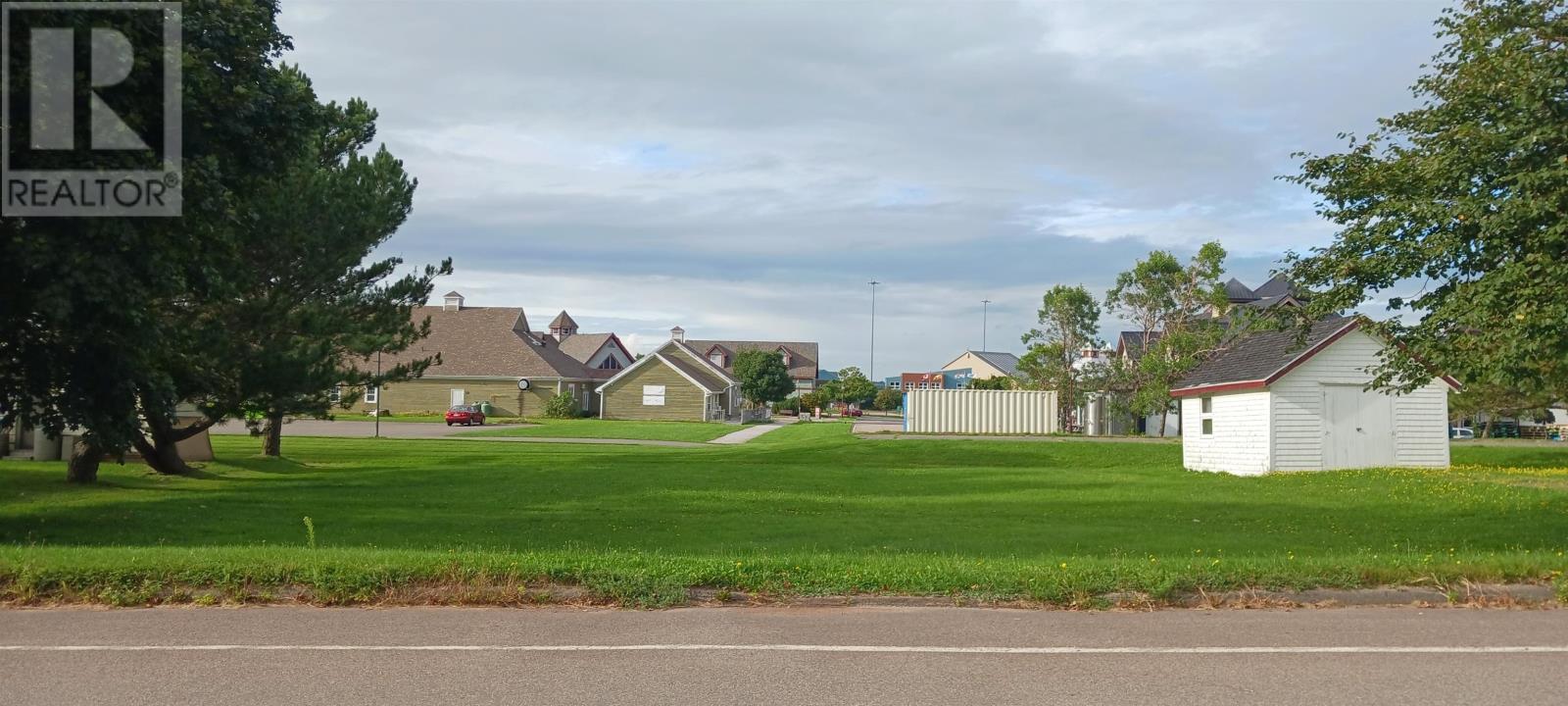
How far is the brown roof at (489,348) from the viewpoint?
7050 cm

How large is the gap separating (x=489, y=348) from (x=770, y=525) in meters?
59.1

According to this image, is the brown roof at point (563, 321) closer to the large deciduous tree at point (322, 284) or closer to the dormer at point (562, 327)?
the dormer at point (562, 327)

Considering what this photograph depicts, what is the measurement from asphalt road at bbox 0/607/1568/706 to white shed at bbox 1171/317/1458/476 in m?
19.7

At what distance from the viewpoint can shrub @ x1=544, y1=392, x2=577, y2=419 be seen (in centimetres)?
6812

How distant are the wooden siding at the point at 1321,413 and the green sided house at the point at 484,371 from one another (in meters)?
50.9

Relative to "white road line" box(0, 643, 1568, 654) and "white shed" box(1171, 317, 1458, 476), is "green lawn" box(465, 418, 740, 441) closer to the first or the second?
"white shed" box(1171, 317, 1458, 476)

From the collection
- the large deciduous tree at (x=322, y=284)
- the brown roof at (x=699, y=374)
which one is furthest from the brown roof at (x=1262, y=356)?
the brown roof at (x=699, y=374)

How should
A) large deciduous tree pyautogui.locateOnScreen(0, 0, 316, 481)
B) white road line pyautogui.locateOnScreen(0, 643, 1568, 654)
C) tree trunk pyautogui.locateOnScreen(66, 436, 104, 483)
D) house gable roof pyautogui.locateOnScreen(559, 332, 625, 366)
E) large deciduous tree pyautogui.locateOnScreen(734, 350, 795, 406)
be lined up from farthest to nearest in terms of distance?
house gable roof pyautogui.locateOnScreen(559, 332, 625, 366)
large deciduous tree pyautogui.locateOnScreen(734, 350, 795, 406)
tree trunk pyautogui.locateOnScreen(66, 436, 104, 483)
large deciduous tree pyautogui.locateOnScreen(0, 0, 316, 481)
white road line pyautogui.locateOnScreen(0, 643, 1568, 654)

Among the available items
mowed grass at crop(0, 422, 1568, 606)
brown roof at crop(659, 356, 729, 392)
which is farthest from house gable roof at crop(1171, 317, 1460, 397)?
brown roof at crop(659, 356, 729, 392)

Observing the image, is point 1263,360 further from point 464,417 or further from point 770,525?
point 464,417

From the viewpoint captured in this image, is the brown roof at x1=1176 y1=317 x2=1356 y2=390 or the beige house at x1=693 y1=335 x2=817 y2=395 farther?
the beige house at x1=693 y1=335 x2=817 y2=395

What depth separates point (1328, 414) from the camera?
27.7m

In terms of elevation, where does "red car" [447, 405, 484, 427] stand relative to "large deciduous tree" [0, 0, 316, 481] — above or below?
below

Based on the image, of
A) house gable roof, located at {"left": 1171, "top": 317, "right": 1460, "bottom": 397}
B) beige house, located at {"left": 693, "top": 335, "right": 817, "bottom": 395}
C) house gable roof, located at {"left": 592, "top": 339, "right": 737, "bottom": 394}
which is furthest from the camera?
beige house, located at {"left": 693, "top": 335, "right": 817, "bottom": 395}
